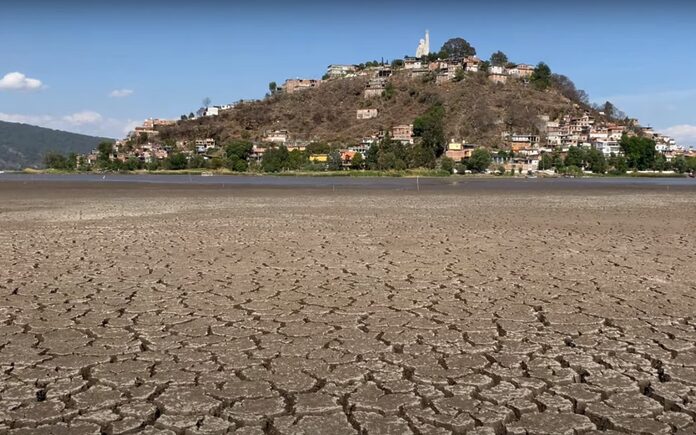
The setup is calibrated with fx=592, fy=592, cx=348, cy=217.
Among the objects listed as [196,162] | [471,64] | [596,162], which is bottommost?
[196,162]

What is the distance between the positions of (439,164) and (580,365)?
392 ft

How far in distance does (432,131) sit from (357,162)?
2800 cm

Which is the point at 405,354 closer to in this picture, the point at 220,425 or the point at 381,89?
the point at 220,425

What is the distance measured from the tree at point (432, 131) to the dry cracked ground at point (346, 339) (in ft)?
402

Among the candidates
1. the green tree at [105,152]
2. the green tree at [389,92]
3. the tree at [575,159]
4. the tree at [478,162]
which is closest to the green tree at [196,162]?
the green tree at [105,152]

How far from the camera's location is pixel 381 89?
620 feet

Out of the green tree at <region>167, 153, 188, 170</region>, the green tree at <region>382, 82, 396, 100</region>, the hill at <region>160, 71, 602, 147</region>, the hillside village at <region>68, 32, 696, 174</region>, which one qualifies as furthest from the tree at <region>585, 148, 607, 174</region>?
the green tree at <region>167, 153, 188, 170</region>

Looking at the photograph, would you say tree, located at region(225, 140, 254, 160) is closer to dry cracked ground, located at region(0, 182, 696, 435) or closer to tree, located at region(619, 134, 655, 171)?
tree, located at region(619, 134, 655, 171)

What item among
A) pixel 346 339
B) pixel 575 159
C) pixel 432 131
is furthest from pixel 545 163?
pixel 346 339

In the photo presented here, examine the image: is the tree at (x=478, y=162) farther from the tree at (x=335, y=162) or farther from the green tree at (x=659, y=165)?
the green tree at (x=659, y=165)

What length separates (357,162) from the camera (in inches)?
4766

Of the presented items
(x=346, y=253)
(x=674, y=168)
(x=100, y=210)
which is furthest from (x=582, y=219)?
(x=674, y=168)

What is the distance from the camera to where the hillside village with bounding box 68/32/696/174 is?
126 meters

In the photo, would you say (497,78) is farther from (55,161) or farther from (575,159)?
(55,161)
